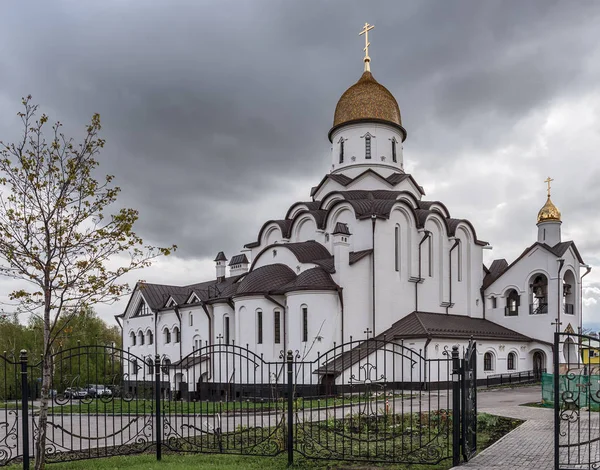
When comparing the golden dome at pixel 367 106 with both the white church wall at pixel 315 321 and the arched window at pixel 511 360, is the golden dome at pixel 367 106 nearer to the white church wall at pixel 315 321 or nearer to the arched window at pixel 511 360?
the white church wall at pixel 315 321

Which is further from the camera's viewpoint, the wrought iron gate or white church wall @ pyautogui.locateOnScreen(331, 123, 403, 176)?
white church wall @ pyautogui.locateOnScreen(331, 123, 403, 176)

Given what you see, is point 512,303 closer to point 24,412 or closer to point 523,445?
point 523,445

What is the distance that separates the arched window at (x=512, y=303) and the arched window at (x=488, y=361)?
4358mm

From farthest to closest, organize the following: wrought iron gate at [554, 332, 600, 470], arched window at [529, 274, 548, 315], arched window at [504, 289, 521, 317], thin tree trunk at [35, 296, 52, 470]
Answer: arched window at [504, 289, 521, 317] → arched window at [529, 274, 548, 315] → thin tree trunk at [35, 296, 52, 470] → wrought iron gate at [554, 332, 600, 470]

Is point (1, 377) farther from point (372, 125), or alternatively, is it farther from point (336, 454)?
point (336, 454)

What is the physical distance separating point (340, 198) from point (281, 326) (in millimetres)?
8207

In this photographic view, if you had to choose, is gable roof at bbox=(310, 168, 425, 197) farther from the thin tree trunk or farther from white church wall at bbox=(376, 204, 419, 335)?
the thin tree trunk

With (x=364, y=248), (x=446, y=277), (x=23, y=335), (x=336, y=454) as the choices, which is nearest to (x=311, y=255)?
(x=364, y=248)

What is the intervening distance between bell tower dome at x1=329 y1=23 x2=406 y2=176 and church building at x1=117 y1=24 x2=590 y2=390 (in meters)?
0.07

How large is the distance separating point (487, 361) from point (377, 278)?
762 cm

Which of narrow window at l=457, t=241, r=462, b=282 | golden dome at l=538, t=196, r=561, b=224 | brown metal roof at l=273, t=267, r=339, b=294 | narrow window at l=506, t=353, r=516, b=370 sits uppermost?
golden dome at l=538, t=196, r=561, b=224

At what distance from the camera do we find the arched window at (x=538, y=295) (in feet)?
105

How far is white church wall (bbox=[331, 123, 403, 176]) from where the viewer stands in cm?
3328

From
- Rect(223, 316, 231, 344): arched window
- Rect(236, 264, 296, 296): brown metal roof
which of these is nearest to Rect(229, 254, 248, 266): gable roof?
Rect(223, 316, 231, 344): arched window
